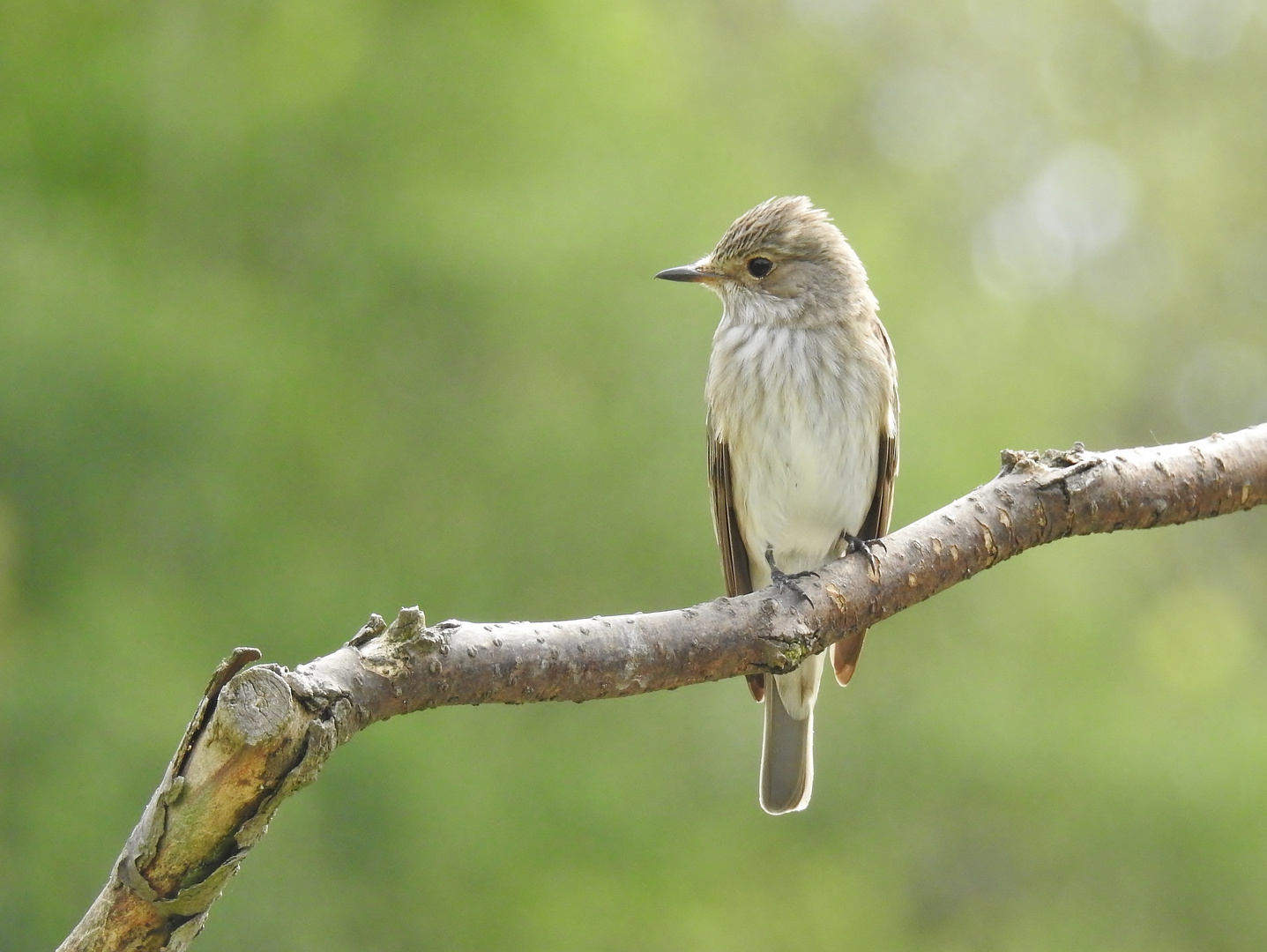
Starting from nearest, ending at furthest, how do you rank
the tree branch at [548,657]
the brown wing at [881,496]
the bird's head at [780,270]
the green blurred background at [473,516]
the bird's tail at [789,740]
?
the tree branch at [548,657] < the brown wing at [881,496] < the bird's head at [780,270] < the bird's tail at [789,740] < the green blurred background at [473,516]

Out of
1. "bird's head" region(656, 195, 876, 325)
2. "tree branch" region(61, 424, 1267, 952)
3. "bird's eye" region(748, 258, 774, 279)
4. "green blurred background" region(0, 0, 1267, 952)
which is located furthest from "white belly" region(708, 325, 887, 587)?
"green blurred background" region(0, 0, 1267, 952)

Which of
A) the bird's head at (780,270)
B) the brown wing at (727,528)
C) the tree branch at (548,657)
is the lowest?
the tree branch at (548,657)

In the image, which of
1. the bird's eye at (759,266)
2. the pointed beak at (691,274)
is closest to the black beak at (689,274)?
the pointed beak at (691,274)

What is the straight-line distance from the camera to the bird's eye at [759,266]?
15.4 ft

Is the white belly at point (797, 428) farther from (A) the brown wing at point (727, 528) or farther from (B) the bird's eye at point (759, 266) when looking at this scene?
(B) the bird's eye at point (759, 266)

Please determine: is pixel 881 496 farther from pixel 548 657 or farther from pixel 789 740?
pixel 548 657

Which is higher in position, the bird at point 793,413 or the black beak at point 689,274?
the black beak at point 689,274

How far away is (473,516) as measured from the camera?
781cm

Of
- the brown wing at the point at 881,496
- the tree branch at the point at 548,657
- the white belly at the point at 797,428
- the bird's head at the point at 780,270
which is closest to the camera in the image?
the tree branch at the point at 548,657

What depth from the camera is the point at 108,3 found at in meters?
8.40

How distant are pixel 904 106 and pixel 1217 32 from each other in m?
5.40

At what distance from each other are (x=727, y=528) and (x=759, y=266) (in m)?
0.92

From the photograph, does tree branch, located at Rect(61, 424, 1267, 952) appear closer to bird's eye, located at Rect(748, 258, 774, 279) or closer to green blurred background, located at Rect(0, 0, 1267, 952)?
bird's eye, located at Rect(748, 258, 774, 279)

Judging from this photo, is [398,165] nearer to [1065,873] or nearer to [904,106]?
[1065,873]
